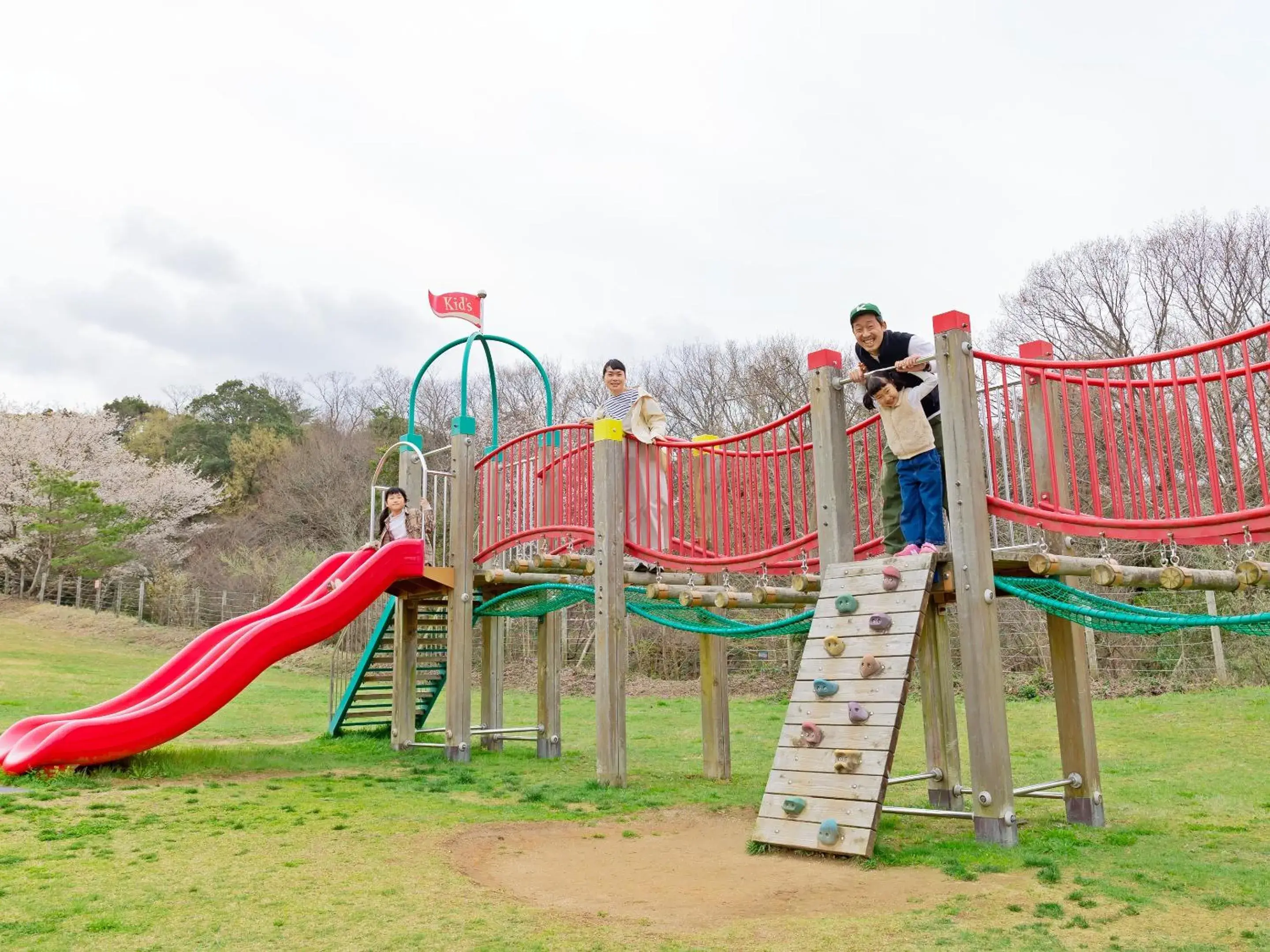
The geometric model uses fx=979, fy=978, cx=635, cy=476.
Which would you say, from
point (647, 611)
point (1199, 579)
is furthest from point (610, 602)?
point (1199, 579)

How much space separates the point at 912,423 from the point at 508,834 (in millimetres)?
3293

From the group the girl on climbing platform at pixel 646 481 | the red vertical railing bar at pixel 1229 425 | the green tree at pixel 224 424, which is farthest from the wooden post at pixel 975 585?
the green tree at pixel 224 424

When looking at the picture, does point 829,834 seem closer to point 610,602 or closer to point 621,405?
point 610,602

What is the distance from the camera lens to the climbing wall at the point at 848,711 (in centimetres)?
468

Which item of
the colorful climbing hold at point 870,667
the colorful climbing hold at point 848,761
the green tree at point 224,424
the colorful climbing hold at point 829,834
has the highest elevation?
the green tree at point 224,424

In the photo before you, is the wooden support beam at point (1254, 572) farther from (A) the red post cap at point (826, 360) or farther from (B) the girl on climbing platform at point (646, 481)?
(B) the girl on climbing platform at point (646, 481)

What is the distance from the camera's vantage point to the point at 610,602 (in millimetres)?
7641

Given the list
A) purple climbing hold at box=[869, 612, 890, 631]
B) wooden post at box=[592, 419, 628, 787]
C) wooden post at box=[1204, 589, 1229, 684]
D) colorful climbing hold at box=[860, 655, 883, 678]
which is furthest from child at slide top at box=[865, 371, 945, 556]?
wooden post at box=[1204, 589, 1229, 684]

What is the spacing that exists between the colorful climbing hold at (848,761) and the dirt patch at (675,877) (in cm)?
42

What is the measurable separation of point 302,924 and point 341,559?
6746 mm

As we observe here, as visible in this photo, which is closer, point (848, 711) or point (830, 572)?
point (848, 711)

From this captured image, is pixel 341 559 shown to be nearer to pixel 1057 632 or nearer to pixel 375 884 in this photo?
pixel 375 884

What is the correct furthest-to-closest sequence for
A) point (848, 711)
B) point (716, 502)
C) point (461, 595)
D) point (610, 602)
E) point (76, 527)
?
1. point (76, 527)
2. point (461, 595)
3. point (610, 602)
4. point (716, 502)
5. point (848, 711)

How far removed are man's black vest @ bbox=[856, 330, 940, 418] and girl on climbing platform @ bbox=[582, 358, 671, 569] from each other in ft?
7.55
